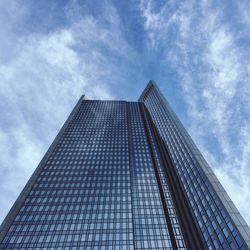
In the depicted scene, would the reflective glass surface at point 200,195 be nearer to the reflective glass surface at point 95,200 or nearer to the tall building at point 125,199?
the tall building at point 125,199

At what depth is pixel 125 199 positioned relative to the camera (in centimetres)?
7456

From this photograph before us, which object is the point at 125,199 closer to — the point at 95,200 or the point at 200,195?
the point at 95,200

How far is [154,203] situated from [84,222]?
84.2 feet

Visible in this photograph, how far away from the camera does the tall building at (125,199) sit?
49281 millimetres

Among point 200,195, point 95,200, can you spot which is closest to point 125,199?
point 95,200

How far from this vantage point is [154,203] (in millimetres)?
73500

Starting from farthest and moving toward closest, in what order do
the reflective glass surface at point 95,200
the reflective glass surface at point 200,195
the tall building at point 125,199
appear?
the reflective glass surface at point 95,200 < the tall building at point 125,199 < the reflective glass surface at point 200,195

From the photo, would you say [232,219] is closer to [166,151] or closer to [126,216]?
[126,216]

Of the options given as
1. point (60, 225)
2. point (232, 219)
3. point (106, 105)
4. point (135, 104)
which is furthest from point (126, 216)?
point (135, 104)

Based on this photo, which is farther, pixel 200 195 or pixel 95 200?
pixel 95 200

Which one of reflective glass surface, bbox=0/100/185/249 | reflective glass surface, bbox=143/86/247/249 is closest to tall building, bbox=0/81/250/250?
reflective glass surface, bbox=143/86/247/249

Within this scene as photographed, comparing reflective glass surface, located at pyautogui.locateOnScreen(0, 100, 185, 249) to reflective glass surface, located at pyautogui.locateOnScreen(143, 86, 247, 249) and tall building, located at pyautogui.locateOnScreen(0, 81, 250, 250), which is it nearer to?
tall building, located at pyautogui.locateOnScreen(0, 81, 250, 250)

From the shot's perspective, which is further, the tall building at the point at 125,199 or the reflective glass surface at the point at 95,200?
the reflective glass surface at the point at 95,200

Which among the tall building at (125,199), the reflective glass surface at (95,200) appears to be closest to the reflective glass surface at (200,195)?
the tall building at (125,199)
